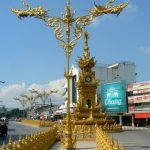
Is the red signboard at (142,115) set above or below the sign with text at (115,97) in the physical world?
below

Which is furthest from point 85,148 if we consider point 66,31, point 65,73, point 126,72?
point 126,72

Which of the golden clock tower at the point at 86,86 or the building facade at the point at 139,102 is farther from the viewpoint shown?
the building facade at the point at 139,102

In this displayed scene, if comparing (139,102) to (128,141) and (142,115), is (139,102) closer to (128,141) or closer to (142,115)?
(142,115)

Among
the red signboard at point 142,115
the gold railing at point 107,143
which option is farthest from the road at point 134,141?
the red signboard at point 142,115

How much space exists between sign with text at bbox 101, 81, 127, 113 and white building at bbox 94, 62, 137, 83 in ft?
63.1

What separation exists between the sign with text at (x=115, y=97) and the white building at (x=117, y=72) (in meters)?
19.2

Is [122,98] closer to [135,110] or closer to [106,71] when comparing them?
[135,110]

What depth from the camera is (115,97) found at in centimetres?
8794

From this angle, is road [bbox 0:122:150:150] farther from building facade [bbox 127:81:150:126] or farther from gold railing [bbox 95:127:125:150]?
building facade [bbox 127:81:150:126]

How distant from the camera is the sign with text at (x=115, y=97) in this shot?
86.2 meters

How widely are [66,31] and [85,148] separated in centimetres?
724

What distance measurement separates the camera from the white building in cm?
11119

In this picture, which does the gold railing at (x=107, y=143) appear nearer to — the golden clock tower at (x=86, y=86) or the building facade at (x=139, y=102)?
the golden clock tower at (x=86, y=86)

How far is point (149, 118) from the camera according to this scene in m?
82.1
